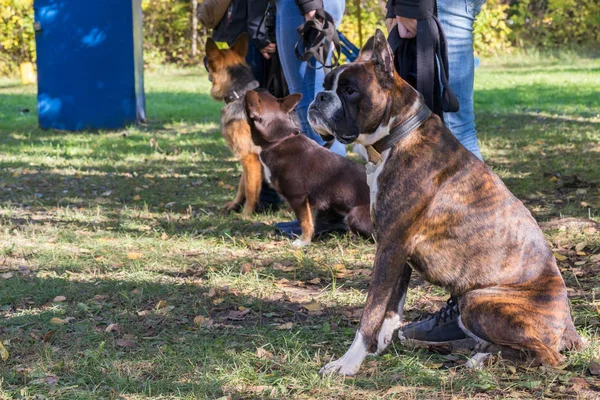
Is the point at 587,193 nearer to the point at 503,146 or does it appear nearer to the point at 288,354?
the point at 503,146

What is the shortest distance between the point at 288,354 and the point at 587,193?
4122 mm

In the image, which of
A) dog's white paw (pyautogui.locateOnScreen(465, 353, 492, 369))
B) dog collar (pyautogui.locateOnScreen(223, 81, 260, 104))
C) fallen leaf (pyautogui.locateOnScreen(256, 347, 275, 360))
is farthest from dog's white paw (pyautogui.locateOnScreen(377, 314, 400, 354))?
dog collar (pyautogui.locateOnScreen(223, 81, 260, 104))

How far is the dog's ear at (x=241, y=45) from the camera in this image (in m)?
6.89

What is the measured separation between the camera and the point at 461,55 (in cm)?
464

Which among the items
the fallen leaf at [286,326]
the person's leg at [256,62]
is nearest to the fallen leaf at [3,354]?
the fallen leaf at [286,326]

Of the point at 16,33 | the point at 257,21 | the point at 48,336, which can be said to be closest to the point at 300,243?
the point at 257,21

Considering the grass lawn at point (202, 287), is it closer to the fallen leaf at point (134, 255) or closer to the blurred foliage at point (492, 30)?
the fallen leaf at point (134, 255)

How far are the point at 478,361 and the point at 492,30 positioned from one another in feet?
78.0

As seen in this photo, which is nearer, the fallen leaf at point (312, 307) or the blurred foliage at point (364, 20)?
the fallen leaf at point (312, 307)

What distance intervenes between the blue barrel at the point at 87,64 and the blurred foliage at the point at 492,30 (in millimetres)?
15187

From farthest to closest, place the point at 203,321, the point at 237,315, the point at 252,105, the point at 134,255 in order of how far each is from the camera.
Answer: the point at 252,105 < the point at 134,255 < the point at 237,315 < the point at 203,321

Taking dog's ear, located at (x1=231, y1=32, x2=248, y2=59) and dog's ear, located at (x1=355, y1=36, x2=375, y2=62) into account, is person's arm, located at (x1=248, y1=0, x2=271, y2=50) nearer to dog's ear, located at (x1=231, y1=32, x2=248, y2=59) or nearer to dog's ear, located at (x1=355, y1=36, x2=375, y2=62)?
dog's ear, located at (x1=231, y1=32, x2=248, y2=59)

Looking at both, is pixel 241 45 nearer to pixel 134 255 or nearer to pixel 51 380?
pixel 134 255

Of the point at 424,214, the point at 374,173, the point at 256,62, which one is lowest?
the point at 424,214
